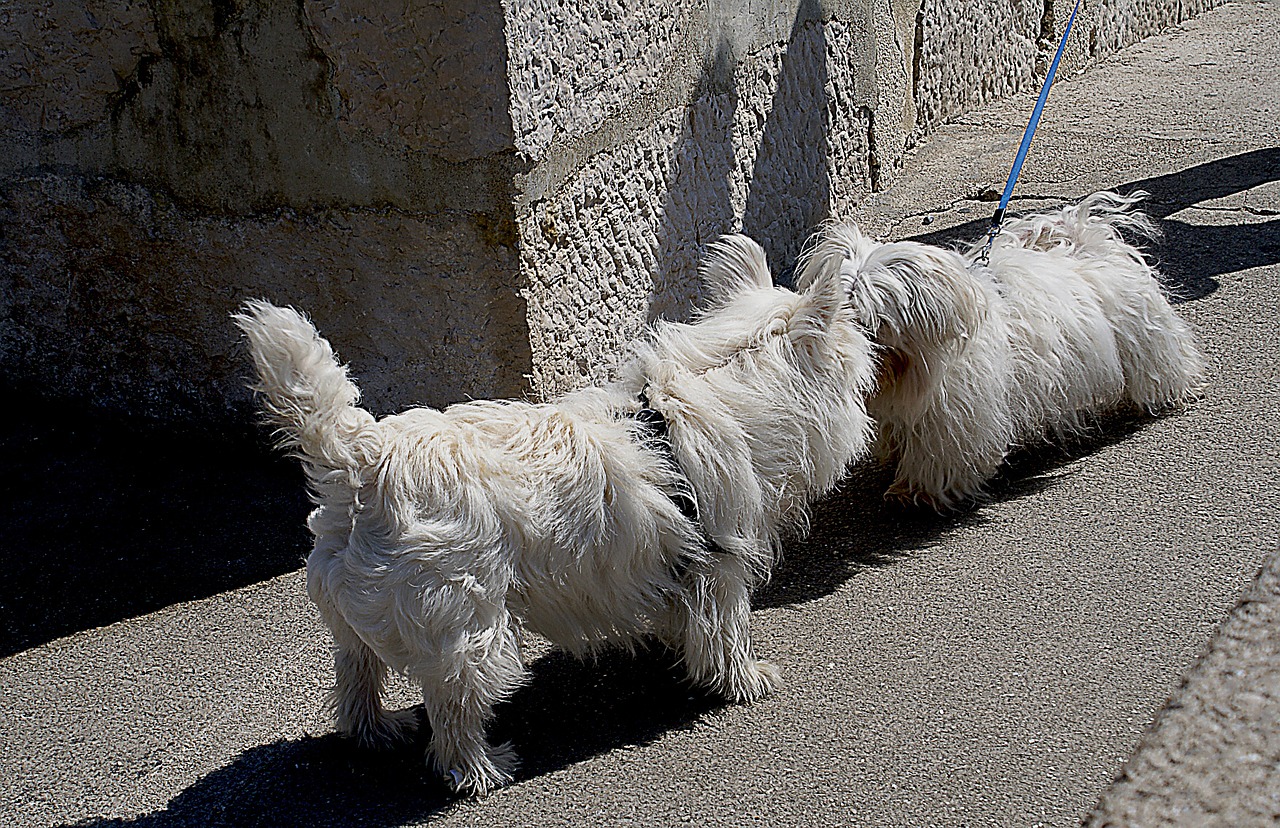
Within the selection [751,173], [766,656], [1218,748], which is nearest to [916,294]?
[766,656]

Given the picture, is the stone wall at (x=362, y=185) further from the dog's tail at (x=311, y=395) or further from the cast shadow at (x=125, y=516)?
the dog's tail at (x=311, y=395)

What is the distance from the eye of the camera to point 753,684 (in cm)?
306

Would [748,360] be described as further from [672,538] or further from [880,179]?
[880,179]

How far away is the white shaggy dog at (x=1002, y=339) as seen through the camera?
3.38m

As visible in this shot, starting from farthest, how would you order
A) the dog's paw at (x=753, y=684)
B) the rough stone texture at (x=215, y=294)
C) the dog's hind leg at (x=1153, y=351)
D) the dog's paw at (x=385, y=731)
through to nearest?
the dog's hind leg at (x=1153, y=351)
the rough stone texture at (x=215, y=294)
the dog's paw at (x=753, y=684)
the dog's paw at (x=385, y=731)

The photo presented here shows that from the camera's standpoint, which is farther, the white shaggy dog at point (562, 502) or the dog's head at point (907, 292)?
the dog's head at point (907, 292)

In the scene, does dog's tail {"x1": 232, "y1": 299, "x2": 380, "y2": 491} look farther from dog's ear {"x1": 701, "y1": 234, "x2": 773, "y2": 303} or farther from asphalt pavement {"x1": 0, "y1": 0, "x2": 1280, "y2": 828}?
dog's ear {"x1": 701, "y1": 234, "x2": 773, "y2": 303}

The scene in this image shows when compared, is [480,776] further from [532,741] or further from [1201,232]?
[1201,232]

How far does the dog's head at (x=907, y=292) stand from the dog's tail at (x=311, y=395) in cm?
134

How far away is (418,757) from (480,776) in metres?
0.24

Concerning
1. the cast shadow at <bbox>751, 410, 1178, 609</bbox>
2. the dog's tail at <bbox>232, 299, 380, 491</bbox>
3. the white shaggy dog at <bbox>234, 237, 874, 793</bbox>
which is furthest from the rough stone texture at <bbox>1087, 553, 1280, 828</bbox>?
the cast shadow at <bbox>751, 410, 1178, 609</bbox>

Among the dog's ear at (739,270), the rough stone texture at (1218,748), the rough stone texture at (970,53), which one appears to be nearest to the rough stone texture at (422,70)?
the dog's ear at (739,270)

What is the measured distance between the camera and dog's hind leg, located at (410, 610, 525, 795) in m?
Result: 2.59

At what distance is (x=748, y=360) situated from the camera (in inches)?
119
